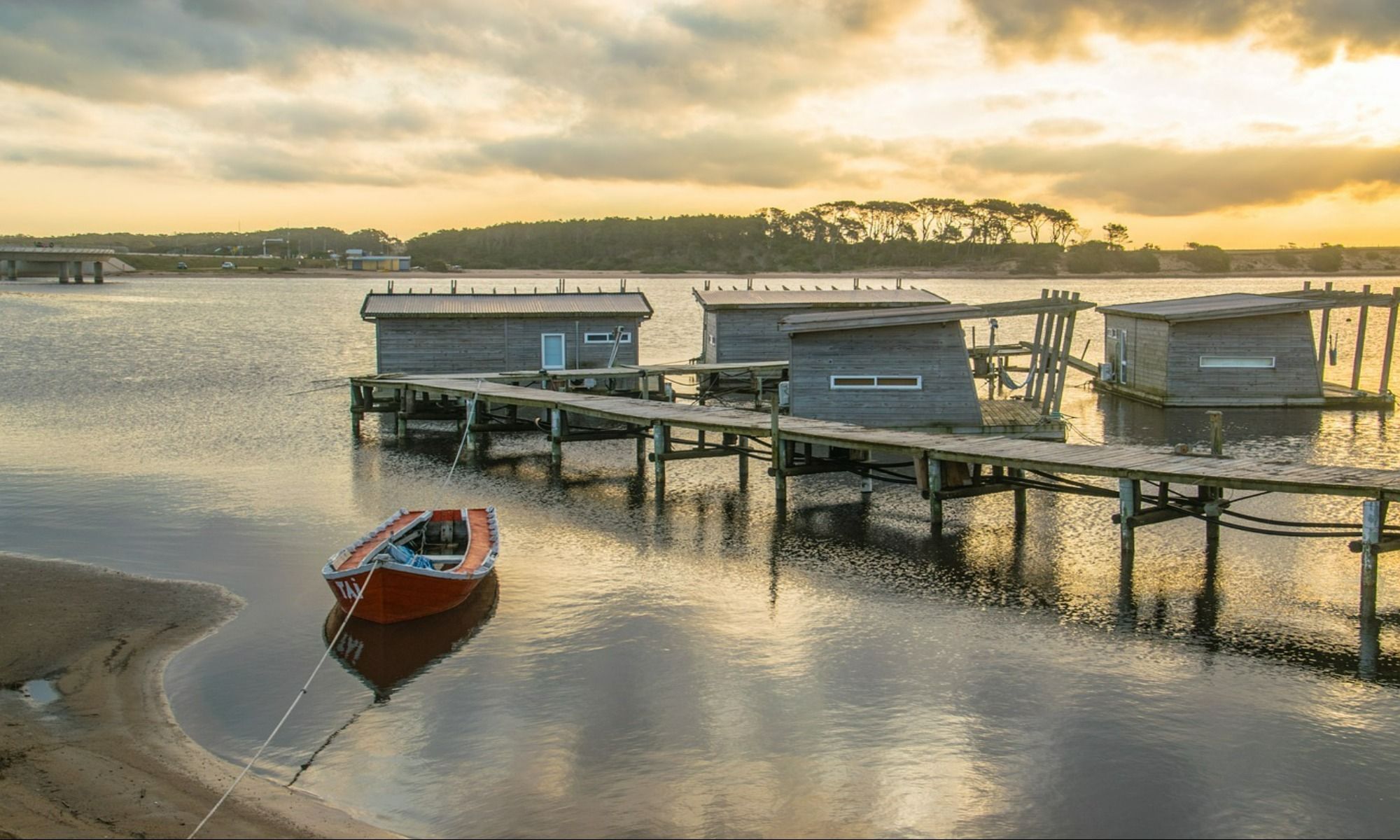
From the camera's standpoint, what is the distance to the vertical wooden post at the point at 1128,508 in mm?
22359

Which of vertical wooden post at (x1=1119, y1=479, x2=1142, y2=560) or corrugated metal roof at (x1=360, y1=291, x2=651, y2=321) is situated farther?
corrugated metal roof at (x1=360, y1=291, x2=651, y2=321)

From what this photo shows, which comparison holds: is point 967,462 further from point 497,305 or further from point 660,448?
point 497,305

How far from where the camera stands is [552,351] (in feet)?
148

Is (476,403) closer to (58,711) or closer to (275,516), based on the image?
(275,516)

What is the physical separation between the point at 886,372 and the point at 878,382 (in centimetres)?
34

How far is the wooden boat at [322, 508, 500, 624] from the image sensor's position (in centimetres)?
1914

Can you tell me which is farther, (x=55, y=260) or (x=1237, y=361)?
(x=55, y=260)

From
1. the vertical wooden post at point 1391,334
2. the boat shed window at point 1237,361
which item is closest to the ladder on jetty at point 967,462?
the boat shed window at point 1237,361

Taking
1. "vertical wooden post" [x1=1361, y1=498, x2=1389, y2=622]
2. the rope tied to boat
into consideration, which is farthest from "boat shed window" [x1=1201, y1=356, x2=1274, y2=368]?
the rope tied to boat

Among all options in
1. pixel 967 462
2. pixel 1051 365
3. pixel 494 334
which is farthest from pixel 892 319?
pixel 494 334

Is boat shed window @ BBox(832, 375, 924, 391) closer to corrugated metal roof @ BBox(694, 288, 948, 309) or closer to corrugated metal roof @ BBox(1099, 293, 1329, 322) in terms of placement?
corrugated metal roof @ BBox(694, 288, 948, 309)

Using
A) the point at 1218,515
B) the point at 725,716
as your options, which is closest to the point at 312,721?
the point at 725,716

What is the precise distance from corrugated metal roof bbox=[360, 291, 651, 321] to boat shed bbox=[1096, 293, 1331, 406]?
2020cm

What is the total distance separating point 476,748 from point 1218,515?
15.0 m
